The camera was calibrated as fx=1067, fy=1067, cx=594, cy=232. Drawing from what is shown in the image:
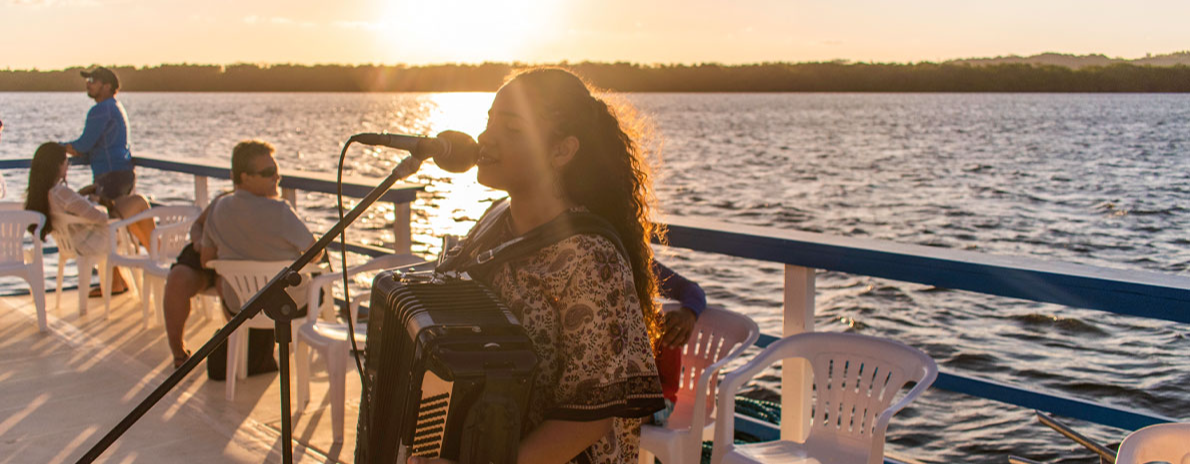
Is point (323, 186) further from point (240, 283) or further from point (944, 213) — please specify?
point (944, 213)

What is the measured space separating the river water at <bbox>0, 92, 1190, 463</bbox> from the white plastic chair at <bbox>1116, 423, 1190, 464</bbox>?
1.02 metres

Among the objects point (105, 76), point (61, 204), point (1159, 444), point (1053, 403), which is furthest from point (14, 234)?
point (1159, 444)

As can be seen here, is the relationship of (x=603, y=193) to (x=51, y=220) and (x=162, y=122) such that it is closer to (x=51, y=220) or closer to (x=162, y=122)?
(x=51, y=220)

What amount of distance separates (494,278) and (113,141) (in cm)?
541

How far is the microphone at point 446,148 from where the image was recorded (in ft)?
5.44

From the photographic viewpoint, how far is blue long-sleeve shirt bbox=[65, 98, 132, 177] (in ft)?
20.5

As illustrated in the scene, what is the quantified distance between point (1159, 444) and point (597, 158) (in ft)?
3.95

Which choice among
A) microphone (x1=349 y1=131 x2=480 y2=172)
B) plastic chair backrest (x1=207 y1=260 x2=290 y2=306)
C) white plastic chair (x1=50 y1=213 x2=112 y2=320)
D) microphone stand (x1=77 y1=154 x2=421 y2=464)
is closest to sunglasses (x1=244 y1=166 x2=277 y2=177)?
plastic chair backrest (x1=207 y1=260 x2=290 y2=306)

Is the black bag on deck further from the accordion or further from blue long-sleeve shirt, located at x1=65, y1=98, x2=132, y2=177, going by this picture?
the accordion

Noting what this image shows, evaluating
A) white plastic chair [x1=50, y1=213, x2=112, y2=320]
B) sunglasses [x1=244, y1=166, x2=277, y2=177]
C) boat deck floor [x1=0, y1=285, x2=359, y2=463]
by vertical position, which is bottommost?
boat deck floor [x1=0, y1=285, x2=359, y2=463]

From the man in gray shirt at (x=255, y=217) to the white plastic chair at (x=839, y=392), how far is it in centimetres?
222

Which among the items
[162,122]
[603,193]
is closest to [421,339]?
[603,193]

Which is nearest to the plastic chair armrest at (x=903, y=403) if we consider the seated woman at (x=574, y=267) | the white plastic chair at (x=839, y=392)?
the white plastic chair at (x=839, y=392)

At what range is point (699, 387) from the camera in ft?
9.09
